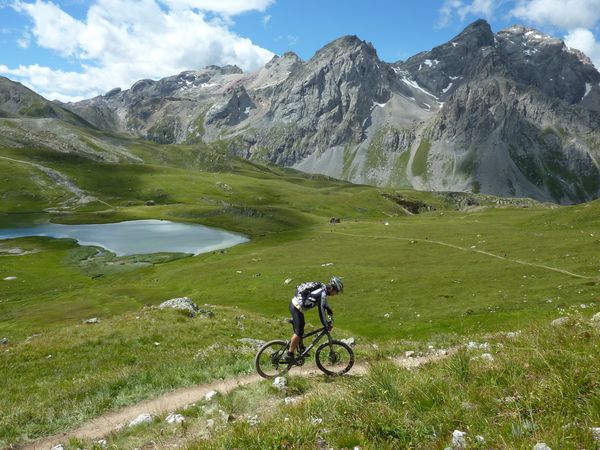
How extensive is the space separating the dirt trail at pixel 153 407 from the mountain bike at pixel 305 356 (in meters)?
0.45

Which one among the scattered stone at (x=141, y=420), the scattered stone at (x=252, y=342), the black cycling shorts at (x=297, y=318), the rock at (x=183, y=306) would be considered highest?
the black cycling shorts at (x=297, y=318)

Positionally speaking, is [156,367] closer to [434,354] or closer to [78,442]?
[78,442]

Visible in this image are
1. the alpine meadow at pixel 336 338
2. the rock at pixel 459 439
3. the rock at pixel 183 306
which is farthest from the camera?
the rock at pixel 183 306

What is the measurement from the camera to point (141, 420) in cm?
1322

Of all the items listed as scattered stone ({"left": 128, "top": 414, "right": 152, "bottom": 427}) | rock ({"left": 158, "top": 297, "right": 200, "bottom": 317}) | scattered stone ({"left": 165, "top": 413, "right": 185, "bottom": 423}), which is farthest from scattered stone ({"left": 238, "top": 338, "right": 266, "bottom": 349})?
scattered stone ({"left": 165, "top": 413, "right": 185, "bottom": 423})

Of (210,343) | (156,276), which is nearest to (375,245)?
(156,276)

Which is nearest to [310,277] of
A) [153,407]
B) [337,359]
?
[337,359]

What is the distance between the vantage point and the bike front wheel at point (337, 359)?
55.5ft

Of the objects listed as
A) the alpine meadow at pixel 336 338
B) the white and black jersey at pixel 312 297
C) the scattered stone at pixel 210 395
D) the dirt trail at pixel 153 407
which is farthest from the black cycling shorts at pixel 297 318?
the scattered stone at pixel 210 395

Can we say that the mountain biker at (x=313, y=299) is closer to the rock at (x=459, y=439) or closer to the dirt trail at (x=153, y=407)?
the dirt trail at (x=153, y=407)

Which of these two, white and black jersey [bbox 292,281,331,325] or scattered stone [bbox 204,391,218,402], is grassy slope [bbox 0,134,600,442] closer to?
scattered stone [bbox 204,391,218,402]

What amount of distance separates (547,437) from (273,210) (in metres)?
152

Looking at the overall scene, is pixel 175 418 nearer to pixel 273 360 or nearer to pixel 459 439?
pixel 273 360

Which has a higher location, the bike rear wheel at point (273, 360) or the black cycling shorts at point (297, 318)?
the black cycling shorts at point (297, 318)
